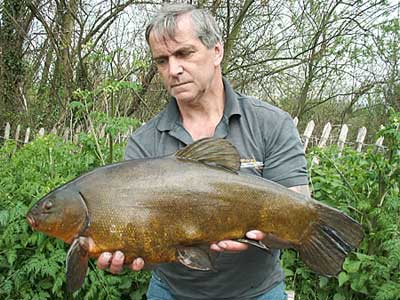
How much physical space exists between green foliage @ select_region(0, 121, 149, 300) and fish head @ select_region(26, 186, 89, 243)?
82.2 inches

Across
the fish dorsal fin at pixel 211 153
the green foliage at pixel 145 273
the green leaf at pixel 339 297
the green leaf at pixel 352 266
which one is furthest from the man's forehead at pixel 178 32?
the green leaf at pixel 339 297

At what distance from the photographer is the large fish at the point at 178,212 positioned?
6.54 ft

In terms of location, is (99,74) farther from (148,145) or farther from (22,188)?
(148,145)

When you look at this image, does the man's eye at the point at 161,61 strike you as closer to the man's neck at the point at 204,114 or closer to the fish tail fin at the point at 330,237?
the man's neck at the point at 204,114

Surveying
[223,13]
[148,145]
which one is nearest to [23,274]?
[148,145]

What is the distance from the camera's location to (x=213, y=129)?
8.27 ft

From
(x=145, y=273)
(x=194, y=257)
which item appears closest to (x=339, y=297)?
(x=145, y=273)

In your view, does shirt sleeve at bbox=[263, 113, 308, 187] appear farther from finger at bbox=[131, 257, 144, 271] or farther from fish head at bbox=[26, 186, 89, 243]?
fish head at bbox=[26, 186, 89, 243]

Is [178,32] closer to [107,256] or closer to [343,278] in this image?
[107,256]

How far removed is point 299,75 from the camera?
1304 cm

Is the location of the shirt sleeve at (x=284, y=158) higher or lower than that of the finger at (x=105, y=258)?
higher

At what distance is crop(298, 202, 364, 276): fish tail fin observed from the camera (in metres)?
2.16

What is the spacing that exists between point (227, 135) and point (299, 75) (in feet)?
35.8

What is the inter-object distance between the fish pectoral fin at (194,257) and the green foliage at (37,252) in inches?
86.3
